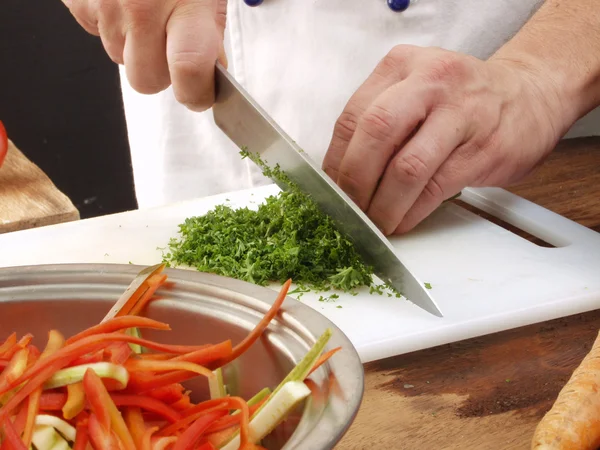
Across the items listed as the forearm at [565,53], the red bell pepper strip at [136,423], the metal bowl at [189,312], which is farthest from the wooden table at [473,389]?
the forearm at [565,53]

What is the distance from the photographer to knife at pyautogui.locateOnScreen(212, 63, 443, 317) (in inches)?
57.6

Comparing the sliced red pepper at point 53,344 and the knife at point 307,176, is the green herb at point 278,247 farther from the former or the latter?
the sliced red pepper at point 53,344

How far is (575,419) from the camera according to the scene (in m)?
0.90

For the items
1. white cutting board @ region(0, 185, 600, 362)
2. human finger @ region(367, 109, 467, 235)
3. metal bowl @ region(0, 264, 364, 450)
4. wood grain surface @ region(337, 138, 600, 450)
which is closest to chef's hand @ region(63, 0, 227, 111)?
white cutting board @ region(0, 185, 600, 362)

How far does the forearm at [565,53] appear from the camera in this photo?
1925 mm

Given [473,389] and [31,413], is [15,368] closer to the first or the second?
[31,413]

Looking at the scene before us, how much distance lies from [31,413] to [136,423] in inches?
4.6

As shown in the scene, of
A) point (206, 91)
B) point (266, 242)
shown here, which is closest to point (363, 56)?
point (206, 91)

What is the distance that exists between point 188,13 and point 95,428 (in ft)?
3.52

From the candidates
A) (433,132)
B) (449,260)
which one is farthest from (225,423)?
(433,132)

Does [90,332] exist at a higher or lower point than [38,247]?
higher

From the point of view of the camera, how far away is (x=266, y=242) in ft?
5.34

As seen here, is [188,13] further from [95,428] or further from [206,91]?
[95,428]

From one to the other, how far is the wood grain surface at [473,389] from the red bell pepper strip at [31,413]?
0.39 m
